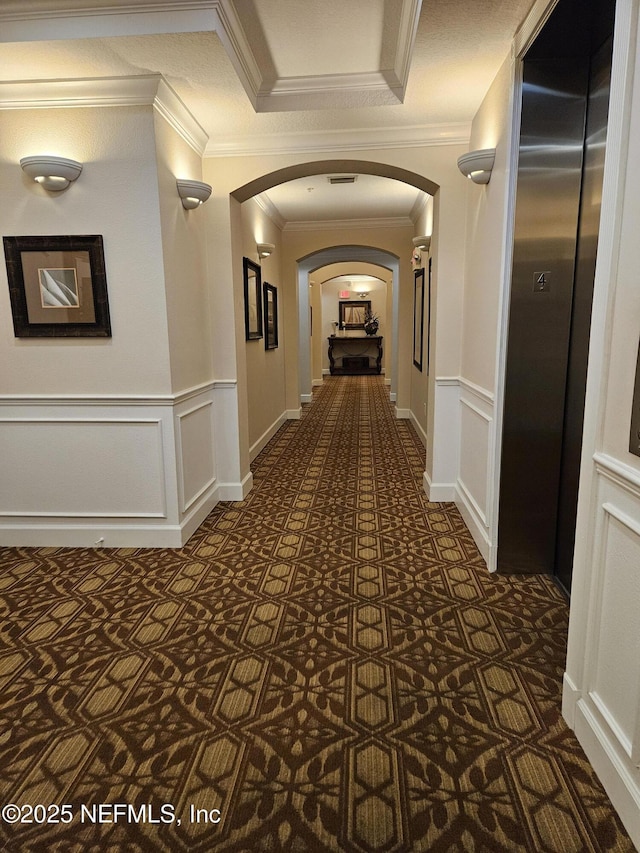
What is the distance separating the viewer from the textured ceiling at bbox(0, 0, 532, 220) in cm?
238

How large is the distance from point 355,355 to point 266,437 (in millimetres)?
9390

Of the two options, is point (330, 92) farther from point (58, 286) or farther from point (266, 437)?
point (266, 437)

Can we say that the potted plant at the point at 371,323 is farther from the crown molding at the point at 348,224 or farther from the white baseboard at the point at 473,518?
the white baseboard at the point at 473,518

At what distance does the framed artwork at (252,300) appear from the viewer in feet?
15.7

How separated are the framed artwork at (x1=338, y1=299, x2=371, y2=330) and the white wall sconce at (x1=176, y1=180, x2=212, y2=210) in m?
12.7

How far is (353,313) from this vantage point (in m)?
15.9

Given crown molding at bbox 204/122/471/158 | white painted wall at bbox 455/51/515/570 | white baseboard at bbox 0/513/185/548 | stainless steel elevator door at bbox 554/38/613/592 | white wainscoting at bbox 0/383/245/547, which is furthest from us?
crown molding at bbox 204/122/471/158

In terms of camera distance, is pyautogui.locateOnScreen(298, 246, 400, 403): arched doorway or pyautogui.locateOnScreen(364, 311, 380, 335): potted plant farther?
pyautogui.locateOnScreen(364, 311, 380, 335): potted plant

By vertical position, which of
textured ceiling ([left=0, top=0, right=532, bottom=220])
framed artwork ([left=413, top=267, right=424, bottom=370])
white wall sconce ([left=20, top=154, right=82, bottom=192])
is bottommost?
framed artwork ([left=413, top=267, right=424, bottom=370])

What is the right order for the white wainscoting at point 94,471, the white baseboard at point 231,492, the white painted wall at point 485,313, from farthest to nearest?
1. the white baseboard at point 231,492
2. the white wainscoting at point 94,471
3. the white painted wall at point 485,313

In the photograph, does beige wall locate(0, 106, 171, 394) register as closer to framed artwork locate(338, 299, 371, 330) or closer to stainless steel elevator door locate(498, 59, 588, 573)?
stainless steel elevator door locate(498, 59, 588, 573)

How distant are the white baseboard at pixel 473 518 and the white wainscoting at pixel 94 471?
195 cm

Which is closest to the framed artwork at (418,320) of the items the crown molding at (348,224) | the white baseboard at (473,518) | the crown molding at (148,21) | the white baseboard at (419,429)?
the white baseboard at (419,429)

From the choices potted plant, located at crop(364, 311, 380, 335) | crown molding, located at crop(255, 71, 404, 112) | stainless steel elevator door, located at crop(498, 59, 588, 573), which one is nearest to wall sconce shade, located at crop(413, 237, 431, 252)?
crown molding, located at crop(255, 71, 404, 112)
